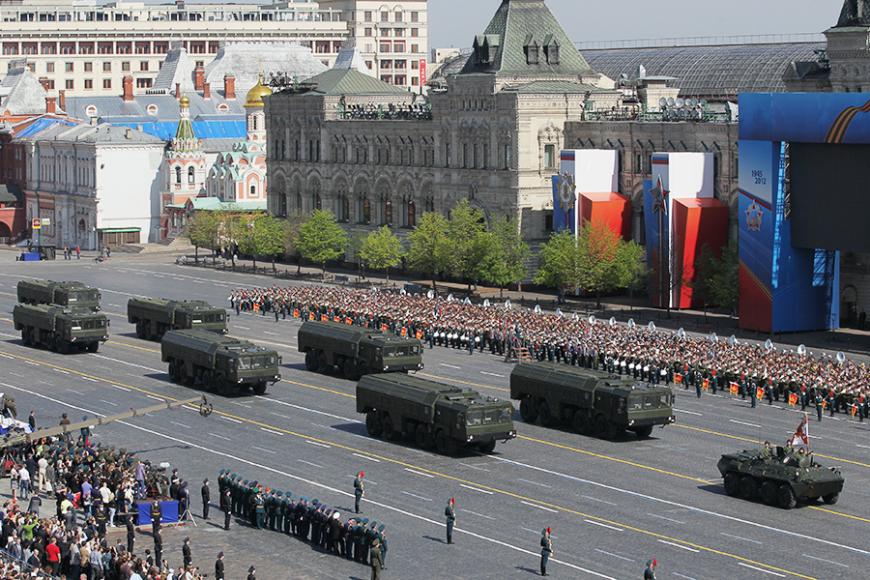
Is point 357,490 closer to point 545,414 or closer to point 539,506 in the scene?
point 539,506

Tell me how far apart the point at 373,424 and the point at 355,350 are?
45.7ft

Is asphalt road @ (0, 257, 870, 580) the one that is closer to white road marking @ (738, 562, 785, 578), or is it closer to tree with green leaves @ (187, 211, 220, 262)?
white road marking @ (738, 562, 785, 578)

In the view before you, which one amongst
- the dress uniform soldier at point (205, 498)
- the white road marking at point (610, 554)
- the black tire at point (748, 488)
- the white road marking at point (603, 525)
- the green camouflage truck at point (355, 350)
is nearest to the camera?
the white road marking at point (610, 554)

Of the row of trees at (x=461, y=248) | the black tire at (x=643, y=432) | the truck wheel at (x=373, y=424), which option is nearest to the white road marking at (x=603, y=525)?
the black tire at (x=643, y=432)

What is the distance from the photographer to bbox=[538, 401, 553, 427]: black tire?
77844 millimetres

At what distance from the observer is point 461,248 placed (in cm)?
12775

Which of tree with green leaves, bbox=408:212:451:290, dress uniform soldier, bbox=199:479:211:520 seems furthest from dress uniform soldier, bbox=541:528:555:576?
tree with green leaves, bbox=408:212:451:290

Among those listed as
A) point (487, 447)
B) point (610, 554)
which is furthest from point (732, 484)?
point (487, 447)

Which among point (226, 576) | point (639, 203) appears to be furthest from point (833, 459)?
point (639, 203)

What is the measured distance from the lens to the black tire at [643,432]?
75.2 m

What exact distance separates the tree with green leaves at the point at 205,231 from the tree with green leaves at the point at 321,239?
1360cm

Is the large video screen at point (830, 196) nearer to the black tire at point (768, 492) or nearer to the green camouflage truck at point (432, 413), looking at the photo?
the green camouflage truck at point (432, 413)

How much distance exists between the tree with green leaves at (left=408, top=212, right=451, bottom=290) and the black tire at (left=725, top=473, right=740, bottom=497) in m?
63.7

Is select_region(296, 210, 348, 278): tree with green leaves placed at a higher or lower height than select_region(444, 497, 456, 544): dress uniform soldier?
higher
